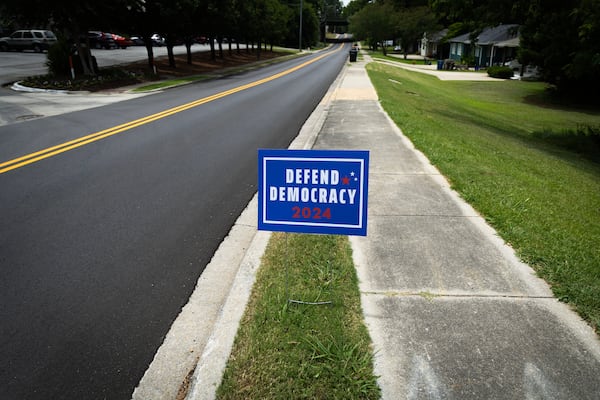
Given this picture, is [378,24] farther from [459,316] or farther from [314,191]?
[459,316]

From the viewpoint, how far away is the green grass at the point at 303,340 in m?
2.67

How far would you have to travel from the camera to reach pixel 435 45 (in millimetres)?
69438

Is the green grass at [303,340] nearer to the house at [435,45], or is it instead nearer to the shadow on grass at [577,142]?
the shadow on grass at [577,142]

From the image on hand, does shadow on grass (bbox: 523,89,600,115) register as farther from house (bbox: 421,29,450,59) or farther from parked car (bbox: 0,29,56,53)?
house (bbox: 421,29,450,59)

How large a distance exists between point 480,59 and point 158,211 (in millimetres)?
53104

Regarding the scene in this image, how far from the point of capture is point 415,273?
13.1 ft

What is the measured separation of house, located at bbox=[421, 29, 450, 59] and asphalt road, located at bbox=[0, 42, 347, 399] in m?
62.6

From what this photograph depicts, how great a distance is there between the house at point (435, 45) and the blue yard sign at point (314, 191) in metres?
67.9

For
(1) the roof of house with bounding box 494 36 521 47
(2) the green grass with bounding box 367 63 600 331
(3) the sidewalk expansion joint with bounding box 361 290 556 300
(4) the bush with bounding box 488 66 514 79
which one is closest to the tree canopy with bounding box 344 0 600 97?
(2) the green grass with bounding box 367 63 600 331

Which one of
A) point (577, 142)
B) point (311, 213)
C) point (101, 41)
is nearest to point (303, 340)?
point (311, 213)

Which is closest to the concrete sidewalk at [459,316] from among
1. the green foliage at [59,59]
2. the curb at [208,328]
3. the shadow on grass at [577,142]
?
the curb at [208,328]

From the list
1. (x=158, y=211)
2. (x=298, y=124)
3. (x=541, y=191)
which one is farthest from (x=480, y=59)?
(x=158, y=211)

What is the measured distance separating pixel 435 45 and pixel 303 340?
74667 mm

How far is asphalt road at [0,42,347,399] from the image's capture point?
306cm
